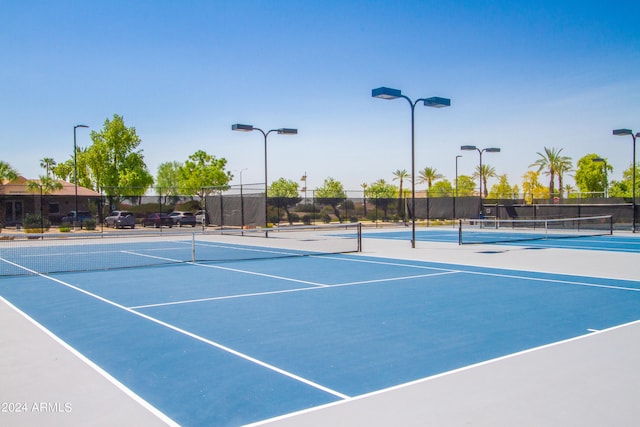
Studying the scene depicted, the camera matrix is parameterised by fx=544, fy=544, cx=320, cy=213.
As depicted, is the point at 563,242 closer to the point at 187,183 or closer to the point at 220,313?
the point at 220,313

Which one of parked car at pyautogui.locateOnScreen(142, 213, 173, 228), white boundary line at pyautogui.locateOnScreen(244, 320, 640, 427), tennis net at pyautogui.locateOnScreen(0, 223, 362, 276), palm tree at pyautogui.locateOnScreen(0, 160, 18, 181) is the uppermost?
palm tree at pyautogui.locateOnScreen(0, 160, 18, 181)

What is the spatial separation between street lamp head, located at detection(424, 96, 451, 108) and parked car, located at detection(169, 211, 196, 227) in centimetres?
2341

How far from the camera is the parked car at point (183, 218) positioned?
3884cm

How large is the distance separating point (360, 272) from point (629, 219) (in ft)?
85.0

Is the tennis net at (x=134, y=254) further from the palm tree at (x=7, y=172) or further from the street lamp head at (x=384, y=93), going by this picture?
the palm tree at (x=7, y=172)

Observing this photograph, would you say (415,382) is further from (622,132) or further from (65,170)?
(65,170)

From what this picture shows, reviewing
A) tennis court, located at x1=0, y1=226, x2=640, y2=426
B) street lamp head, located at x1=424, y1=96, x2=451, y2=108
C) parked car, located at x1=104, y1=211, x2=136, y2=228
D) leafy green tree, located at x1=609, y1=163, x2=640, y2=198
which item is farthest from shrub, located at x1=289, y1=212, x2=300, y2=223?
leafy green tree, located at x1=609, y1=163, x2=640, y2=198

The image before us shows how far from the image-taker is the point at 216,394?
4.96 meters

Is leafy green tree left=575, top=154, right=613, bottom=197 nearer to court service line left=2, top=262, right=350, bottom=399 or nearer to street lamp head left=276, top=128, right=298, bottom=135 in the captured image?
street lamp head left=276, top=128, right=298, bottom=135

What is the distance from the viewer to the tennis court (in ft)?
16.7

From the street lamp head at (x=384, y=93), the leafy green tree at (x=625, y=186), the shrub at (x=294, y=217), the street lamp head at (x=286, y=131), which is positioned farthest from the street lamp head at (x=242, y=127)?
the leafy green tree at (x=625, y=186)

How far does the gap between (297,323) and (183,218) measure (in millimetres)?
32668

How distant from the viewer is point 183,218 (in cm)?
3909

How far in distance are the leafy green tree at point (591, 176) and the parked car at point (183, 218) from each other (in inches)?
2641
